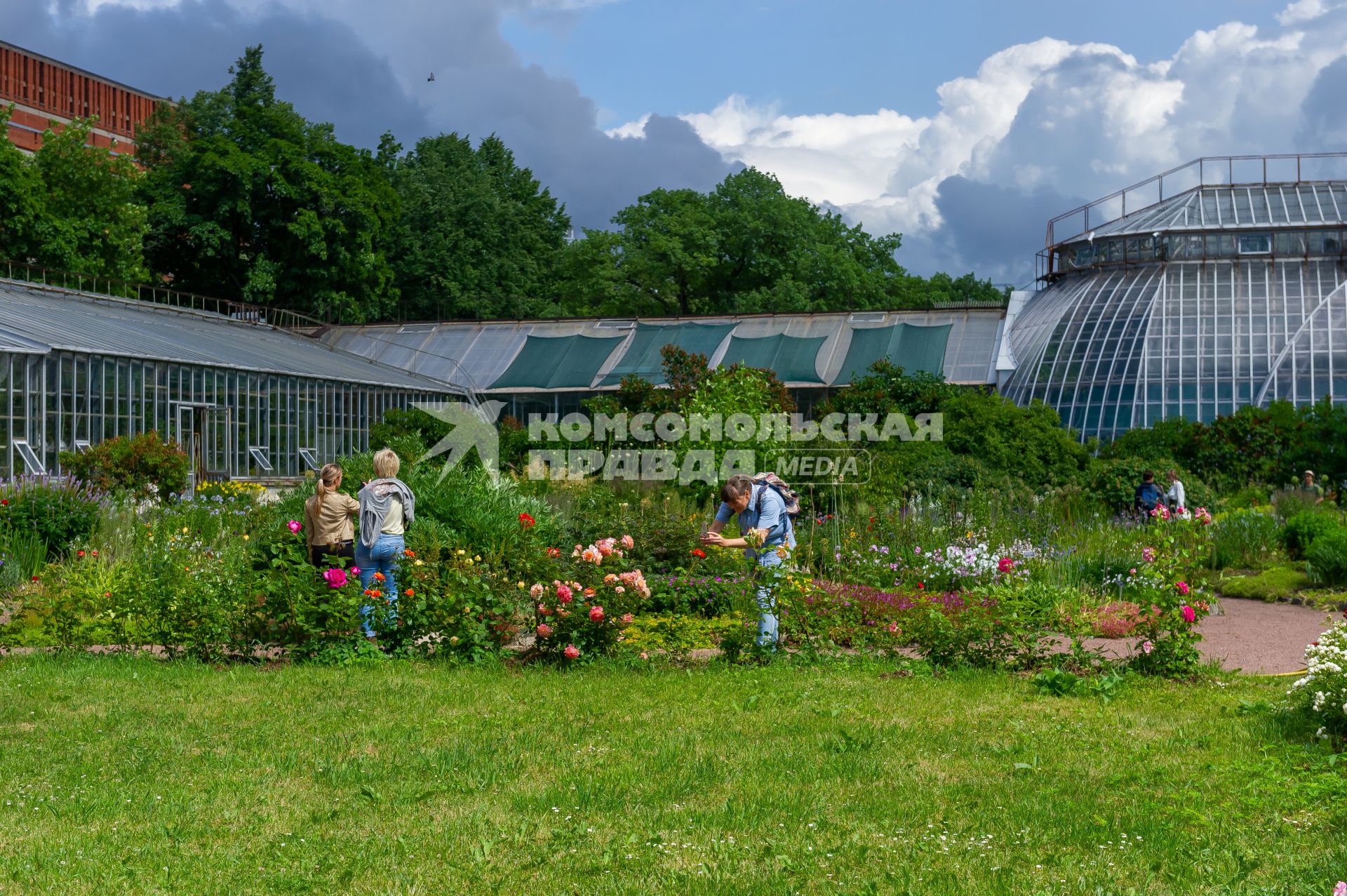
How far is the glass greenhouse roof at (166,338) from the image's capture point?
2236 centimetres

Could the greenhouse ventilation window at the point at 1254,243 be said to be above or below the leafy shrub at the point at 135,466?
above

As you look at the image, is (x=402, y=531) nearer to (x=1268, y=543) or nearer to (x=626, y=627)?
(x=626, y=627)

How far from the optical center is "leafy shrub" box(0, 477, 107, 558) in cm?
1229

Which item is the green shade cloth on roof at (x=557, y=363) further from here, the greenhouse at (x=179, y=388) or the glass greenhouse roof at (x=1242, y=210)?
the glass greenhouse roof at (x=1242, y=210)

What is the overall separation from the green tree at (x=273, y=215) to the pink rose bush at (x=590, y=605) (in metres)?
31.1

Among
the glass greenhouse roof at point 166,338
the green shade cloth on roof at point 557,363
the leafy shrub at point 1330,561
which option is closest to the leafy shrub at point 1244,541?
the leafy shrub at point 1330,561

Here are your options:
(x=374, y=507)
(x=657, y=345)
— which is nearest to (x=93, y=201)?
(x=657, y=345)

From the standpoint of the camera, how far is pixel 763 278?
43.8 m

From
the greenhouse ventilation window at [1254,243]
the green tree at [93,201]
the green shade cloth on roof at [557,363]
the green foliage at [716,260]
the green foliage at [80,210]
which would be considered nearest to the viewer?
the greenhouse ventilation window at [1254,243]

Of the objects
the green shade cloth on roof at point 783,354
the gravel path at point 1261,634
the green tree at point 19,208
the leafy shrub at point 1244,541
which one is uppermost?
the green tree at point 19,208

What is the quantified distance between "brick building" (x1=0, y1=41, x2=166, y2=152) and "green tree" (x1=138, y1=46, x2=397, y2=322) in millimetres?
23846

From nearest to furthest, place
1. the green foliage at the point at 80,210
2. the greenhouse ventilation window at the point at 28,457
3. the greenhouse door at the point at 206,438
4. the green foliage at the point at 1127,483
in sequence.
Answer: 1. the green foliage at the point at 1127,483
2. the greenhouse ventilation window at the point at 28,457
3. the greenhouse door at the point at 206,438
4. the green foliage at the point at 80,210

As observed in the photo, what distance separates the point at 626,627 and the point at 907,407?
14140mm

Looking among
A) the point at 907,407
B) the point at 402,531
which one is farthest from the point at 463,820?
the point at 907,407
